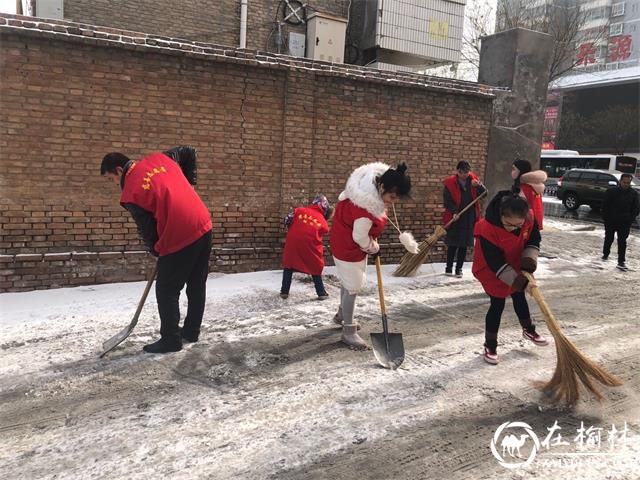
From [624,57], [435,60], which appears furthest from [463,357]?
[624,57]

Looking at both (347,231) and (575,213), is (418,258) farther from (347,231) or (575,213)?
(575,213)

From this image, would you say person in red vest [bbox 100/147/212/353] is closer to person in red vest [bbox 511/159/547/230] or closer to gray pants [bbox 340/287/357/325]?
gray pants [bbox 340/287/357/325]

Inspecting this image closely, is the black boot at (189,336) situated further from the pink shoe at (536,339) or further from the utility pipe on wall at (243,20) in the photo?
the utility pipe on wall at (243,20)

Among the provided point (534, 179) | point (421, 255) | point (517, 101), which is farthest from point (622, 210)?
point (534, 179)

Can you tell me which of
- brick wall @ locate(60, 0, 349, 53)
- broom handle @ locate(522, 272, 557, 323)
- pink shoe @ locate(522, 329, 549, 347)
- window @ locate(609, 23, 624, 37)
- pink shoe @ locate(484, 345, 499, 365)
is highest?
window @ locate(609, 23, 624, 37)

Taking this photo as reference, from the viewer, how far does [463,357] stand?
4.29m

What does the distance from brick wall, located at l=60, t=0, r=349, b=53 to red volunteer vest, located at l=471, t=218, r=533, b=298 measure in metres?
8.16

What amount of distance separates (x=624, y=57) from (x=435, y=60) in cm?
4300

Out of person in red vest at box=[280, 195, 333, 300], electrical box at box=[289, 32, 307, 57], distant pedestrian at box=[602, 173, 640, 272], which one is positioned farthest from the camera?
electrical box at box=[289, 32, 307, 57]

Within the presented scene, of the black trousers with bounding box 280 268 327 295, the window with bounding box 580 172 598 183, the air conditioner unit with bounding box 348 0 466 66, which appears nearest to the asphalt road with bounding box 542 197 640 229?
the window with bounding box 580 172 598 183

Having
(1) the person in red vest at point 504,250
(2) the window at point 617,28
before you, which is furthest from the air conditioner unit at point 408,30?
(2) the window at point 617,28

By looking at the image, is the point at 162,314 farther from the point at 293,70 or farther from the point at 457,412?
the point at 293,70

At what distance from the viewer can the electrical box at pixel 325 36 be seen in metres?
10.5

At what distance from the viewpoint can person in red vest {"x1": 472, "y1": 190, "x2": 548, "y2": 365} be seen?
12.2 ft
